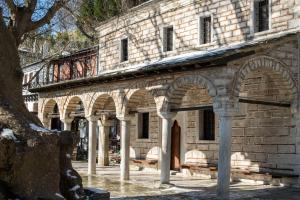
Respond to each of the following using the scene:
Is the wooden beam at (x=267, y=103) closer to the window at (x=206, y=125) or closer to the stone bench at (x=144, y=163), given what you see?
the window at (x=206, y=125)

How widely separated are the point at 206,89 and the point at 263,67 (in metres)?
3.78

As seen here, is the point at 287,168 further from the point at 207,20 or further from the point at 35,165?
the point at 35,165

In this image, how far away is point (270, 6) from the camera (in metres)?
14.9

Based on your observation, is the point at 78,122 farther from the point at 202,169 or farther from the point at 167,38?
the point at 202,169

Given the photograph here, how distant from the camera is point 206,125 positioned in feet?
59.3

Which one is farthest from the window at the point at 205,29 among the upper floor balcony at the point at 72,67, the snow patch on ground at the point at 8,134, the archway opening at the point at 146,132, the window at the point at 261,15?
the snow patch on ground at the point at 8,134

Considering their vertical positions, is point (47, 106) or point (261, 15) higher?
point (261, 15)

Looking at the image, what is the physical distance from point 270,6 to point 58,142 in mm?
9569

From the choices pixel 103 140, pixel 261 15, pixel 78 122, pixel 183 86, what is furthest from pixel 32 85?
pixel 261 15

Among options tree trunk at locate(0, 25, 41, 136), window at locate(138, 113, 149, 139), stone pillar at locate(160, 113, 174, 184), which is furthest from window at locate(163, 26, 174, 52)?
tree trunk at locate(0, 25, 41, 136)

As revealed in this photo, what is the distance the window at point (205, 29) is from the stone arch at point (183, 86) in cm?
379

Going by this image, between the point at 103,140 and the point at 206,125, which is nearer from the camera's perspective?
the point at 206,125

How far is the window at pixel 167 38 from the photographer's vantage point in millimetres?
19047

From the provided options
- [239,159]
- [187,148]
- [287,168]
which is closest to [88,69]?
[187,148]
